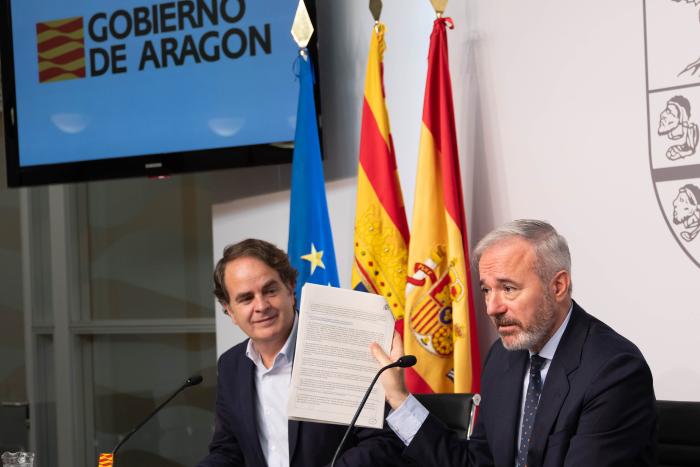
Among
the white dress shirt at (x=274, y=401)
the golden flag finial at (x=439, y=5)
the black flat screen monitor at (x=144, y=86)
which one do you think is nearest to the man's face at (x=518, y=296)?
the white dress shirt at (x=274, y=401)

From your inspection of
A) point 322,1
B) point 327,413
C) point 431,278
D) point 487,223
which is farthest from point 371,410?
point 322,1

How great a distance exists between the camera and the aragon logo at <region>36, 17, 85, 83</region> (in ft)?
16.3

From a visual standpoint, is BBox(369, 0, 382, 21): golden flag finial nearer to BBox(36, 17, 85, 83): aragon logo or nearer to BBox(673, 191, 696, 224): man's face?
BBox(673, 191, 696, 224): man's face

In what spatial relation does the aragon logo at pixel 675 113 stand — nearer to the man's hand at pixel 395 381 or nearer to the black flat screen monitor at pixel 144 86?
the man's hand at pixel 395 381

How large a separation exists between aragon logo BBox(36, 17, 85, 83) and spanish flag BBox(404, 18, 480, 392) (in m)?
2.03

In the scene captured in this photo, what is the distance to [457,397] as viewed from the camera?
2.97 m

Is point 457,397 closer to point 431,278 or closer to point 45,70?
point 431,278

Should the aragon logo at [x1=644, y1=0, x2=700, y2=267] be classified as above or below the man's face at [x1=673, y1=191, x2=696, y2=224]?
above

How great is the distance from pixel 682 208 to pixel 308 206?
1579 mm

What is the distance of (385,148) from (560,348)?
5.95 ft

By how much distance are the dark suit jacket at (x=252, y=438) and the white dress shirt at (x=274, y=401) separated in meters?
0.03

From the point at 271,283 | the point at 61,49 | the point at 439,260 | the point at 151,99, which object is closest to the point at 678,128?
the point at 439,260

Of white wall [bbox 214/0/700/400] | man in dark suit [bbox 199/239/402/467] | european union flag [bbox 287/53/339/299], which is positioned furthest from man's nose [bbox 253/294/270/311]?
white wall [bbox 214/0/700/400]

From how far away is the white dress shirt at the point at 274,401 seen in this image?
3014mm
